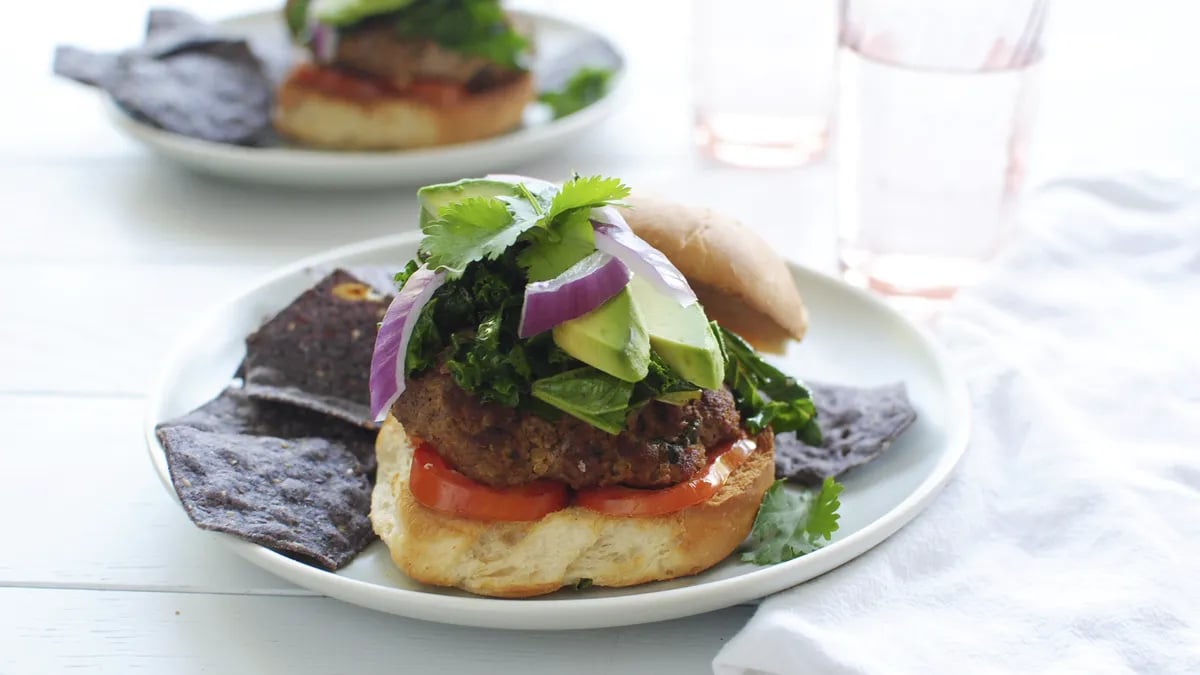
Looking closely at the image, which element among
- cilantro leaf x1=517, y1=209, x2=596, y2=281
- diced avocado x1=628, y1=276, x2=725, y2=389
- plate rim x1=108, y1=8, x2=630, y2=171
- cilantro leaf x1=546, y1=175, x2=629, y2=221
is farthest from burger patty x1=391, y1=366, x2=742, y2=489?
plate rim x1=108, y1=8, x2=630, y2=171

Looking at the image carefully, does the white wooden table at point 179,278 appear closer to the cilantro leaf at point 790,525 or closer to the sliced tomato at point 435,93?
the cilantro leaf at point 790,525

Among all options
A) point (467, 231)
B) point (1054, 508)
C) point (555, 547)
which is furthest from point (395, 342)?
point (1054, 508)

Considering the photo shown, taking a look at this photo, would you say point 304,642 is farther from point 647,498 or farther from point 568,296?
point 568,296

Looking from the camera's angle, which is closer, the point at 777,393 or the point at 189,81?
the point at 777,393

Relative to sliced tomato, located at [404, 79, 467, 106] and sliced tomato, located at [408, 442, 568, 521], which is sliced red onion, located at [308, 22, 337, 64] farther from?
sliced tomato, located at [408, 442, 568, 521]

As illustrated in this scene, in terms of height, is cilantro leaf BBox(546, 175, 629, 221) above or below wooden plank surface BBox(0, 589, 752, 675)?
above

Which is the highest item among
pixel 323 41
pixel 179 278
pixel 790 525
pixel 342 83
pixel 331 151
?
pixel 323 41
